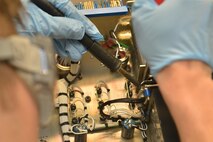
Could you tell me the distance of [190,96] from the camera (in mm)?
801

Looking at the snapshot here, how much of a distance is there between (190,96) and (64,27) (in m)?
0.65

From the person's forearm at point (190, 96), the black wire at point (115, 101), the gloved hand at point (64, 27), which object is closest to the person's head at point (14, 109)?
the person's forearm at point (190, 96)

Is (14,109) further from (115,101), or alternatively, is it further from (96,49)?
(115,101)

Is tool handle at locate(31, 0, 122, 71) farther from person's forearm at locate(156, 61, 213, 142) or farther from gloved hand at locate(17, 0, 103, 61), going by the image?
person's forearm at locate(156, 61, 213, 142)

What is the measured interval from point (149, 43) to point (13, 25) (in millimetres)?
373

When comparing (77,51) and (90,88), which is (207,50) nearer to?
(77,51)

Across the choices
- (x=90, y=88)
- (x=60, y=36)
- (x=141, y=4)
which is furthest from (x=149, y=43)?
(x=90, y=88)

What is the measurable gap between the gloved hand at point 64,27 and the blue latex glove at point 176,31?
1.71 ft

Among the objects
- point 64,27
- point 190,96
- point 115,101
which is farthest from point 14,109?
point 115,101

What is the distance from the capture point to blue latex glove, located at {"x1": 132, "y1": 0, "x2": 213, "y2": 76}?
0.81 metres

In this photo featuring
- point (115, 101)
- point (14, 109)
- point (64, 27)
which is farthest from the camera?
point (115, 101)

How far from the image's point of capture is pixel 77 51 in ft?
4.59

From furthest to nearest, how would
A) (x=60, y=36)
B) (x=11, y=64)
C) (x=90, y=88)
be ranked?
(x=90, y=88) < (x=60, y=36) < (x=11, y=64)

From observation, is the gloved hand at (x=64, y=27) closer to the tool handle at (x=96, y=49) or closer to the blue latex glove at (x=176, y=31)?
the tool handle at (x=96, y=49)
